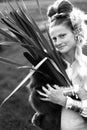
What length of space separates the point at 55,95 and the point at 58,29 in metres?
0.34

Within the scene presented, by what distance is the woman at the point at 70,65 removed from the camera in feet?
5.23

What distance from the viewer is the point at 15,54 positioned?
5191mm

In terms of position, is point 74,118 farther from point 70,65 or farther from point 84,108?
Result: point 70,65

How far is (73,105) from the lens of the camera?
159 centimetres

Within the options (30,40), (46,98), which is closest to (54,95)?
(46,98)

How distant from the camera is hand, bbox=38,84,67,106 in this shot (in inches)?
61.9

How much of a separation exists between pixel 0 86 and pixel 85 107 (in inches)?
124

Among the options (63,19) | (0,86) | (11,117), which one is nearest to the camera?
(63,19)

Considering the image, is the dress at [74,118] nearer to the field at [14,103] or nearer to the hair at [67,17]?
the hair at [67,17]

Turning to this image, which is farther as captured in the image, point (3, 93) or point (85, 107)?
point (3, 93)

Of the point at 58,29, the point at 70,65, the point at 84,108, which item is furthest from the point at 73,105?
the point at 58,29

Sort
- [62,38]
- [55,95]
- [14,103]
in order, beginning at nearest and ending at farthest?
[55,95] → [62,38] → [14,103]

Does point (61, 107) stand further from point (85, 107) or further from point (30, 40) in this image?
point (30, 40)

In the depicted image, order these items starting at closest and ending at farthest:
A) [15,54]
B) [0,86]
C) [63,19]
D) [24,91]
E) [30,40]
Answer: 1. [30,40]
2. [63,19]
3. [24,91]
4. [0,86]
5. [15,54]
